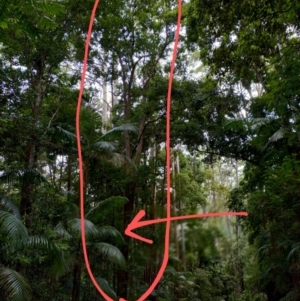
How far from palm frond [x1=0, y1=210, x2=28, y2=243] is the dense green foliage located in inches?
0.6

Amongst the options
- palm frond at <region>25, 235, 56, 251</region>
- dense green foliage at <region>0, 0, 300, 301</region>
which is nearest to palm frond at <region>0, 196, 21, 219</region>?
dense green foliage at <region>0, 0, 300, 301</region>

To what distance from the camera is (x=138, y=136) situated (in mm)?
7590

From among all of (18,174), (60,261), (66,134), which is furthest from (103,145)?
(60,261)

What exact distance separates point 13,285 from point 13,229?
53 centimetres

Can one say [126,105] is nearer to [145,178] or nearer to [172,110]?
[172,110]

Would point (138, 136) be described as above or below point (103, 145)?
above

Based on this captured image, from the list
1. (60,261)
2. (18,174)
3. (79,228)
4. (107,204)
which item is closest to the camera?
(60,261)

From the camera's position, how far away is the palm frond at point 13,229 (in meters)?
3.34

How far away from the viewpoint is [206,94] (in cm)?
659

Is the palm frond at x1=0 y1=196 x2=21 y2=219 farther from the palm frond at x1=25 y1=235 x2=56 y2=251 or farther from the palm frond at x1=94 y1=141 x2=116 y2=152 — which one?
the palm frond at x1=94 y1=141 x2=116 y2=152

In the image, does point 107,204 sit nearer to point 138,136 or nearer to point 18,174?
point 18,174

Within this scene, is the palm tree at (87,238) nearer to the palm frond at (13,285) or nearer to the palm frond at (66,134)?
the palm frond at (13,285)

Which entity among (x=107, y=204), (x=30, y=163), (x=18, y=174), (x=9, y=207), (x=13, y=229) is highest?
(x=30, y=163)

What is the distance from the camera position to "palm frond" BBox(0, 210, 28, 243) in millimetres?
3344
